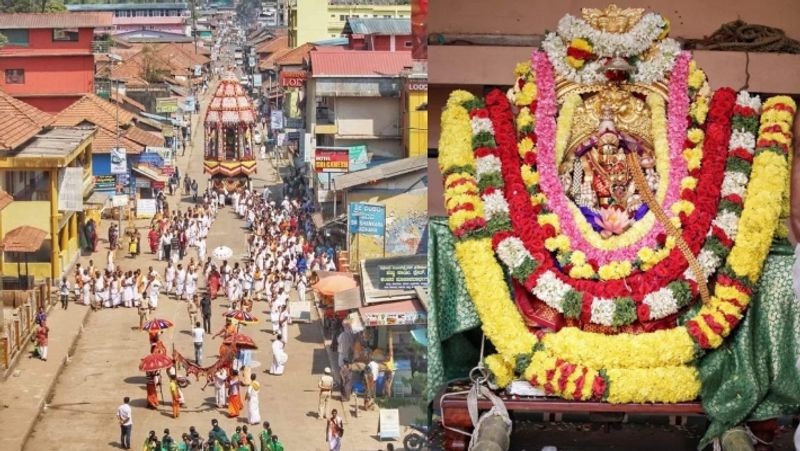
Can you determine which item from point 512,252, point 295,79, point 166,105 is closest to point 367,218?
point 512,252

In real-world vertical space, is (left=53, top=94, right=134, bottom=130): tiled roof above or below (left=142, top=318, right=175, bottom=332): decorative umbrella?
above

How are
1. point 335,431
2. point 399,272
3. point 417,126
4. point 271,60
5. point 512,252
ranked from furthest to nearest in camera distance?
point 271,60 < point 335,431 < point 399,272 < point 417,126 < point 512,252

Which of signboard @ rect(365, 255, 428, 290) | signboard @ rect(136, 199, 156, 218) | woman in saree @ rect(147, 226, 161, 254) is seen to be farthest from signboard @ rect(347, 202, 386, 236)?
signboard @ rect(136, 199, 156, 218)

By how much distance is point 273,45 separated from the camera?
74.3ft

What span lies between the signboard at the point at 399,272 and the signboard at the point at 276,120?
892 centimetres

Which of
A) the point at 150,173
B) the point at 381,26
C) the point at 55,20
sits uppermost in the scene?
the point at 55,20

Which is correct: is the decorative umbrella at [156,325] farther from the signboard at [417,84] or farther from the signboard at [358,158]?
→ the signboard at [417,84]

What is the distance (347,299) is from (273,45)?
1264 cm

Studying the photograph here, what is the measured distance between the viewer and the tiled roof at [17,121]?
10495 millimetres

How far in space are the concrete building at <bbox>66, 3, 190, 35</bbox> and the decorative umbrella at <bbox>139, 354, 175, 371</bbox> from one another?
8.63 ft

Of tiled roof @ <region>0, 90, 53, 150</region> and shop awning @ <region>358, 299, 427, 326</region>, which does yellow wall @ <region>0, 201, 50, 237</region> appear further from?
shop awning @ <region>358, 299, 427, 326</region>

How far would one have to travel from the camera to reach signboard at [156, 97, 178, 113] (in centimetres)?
1761

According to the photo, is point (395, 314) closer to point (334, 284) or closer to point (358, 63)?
point (334, 284)

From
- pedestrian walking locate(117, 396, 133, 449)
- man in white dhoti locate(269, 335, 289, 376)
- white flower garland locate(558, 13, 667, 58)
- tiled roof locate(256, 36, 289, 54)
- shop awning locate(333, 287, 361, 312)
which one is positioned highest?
tiled roof locate(256, 36, 289, 54)
